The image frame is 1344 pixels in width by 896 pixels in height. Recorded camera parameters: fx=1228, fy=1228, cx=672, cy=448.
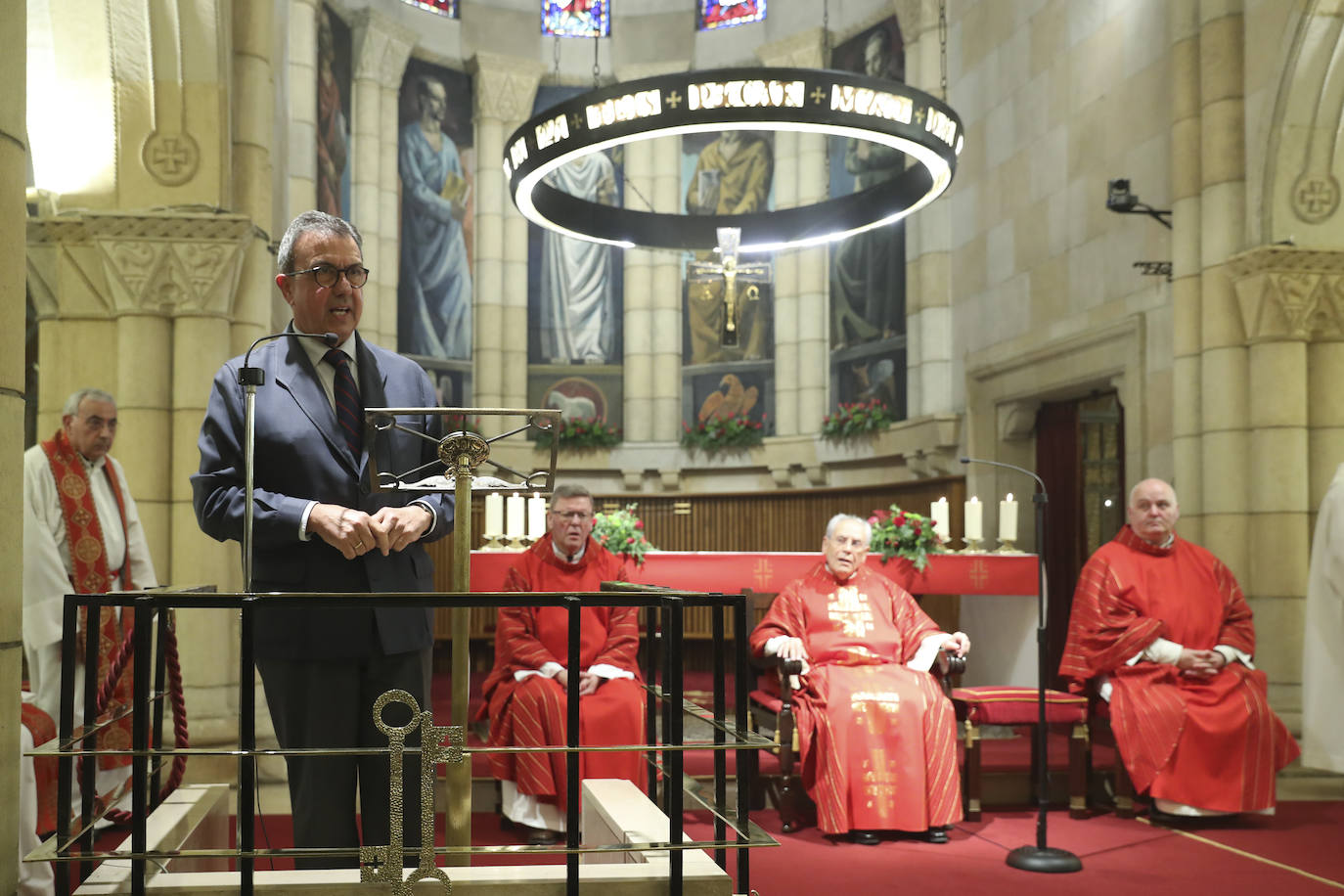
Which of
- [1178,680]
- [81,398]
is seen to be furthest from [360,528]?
[1178,680]

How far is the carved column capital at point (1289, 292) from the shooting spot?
697 centimetres

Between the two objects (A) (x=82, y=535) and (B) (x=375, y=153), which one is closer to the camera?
(A) (x=82, y=535)

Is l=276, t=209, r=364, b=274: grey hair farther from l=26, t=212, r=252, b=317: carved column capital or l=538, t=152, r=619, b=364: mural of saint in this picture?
l=538, t=152, r=619, b=364: mural of saint

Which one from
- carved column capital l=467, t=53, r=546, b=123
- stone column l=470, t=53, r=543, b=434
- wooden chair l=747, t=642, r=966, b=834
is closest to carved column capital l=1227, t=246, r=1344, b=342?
wooden chair l=747, t=642, r=966, b=834

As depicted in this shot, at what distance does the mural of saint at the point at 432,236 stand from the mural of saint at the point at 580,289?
984 millimetres

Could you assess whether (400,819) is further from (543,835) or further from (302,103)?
(302,103)

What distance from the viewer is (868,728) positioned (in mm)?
5938

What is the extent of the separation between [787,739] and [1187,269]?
3912 mm

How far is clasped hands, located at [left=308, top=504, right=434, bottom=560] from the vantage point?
7.29 ft

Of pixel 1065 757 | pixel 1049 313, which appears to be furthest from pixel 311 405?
pixel 1049 313

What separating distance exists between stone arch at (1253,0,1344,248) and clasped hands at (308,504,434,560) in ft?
20.9

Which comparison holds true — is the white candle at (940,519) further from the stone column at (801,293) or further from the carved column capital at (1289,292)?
the stone column at (801,293)

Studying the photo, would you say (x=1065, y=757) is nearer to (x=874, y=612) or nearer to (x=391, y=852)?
(x=874, y=612)

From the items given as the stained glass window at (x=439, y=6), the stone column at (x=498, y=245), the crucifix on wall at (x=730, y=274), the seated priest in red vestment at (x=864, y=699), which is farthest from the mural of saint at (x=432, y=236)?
the seated priest in red vestment at (x=864, y=699)
